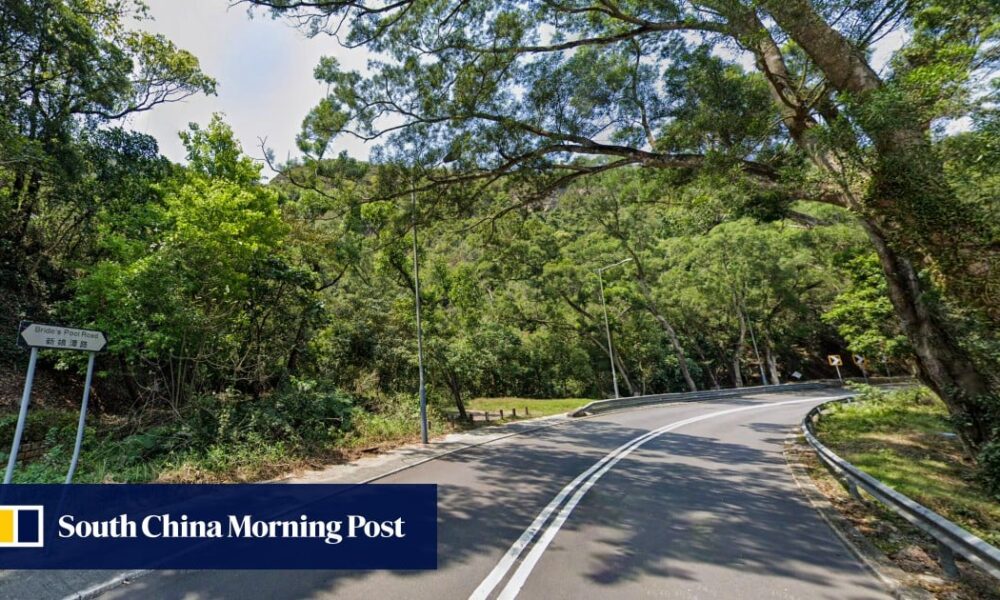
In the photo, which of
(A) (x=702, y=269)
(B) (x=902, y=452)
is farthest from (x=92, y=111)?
(A) (x=702, y=269)

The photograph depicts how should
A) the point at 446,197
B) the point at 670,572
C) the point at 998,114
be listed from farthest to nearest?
the point at 446,197 → the point at 998,114 → the point at 670,572

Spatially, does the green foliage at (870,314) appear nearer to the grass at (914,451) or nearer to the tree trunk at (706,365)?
the grass at (914,451)

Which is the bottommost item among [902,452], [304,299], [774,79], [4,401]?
[902,452]

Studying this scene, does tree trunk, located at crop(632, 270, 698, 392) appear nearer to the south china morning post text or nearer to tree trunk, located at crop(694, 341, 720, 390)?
tree trunk, located at crop(694, 341, 720, 390)

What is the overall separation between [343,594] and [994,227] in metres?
9.88

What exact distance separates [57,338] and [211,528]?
2891mm

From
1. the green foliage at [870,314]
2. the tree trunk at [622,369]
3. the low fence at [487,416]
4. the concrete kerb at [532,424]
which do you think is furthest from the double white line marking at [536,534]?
the tree trunk at [622,369]

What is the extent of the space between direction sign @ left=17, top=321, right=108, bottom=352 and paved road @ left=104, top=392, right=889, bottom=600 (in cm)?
264

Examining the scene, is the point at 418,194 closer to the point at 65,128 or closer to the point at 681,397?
the point at 65,128

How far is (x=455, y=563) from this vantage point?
13.2 feet

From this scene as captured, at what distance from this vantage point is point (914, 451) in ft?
28.6

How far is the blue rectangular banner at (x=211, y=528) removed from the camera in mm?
4176

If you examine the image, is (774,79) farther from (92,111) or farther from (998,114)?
(92,111)

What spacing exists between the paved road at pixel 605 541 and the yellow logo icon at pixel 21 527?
80.7 inches
